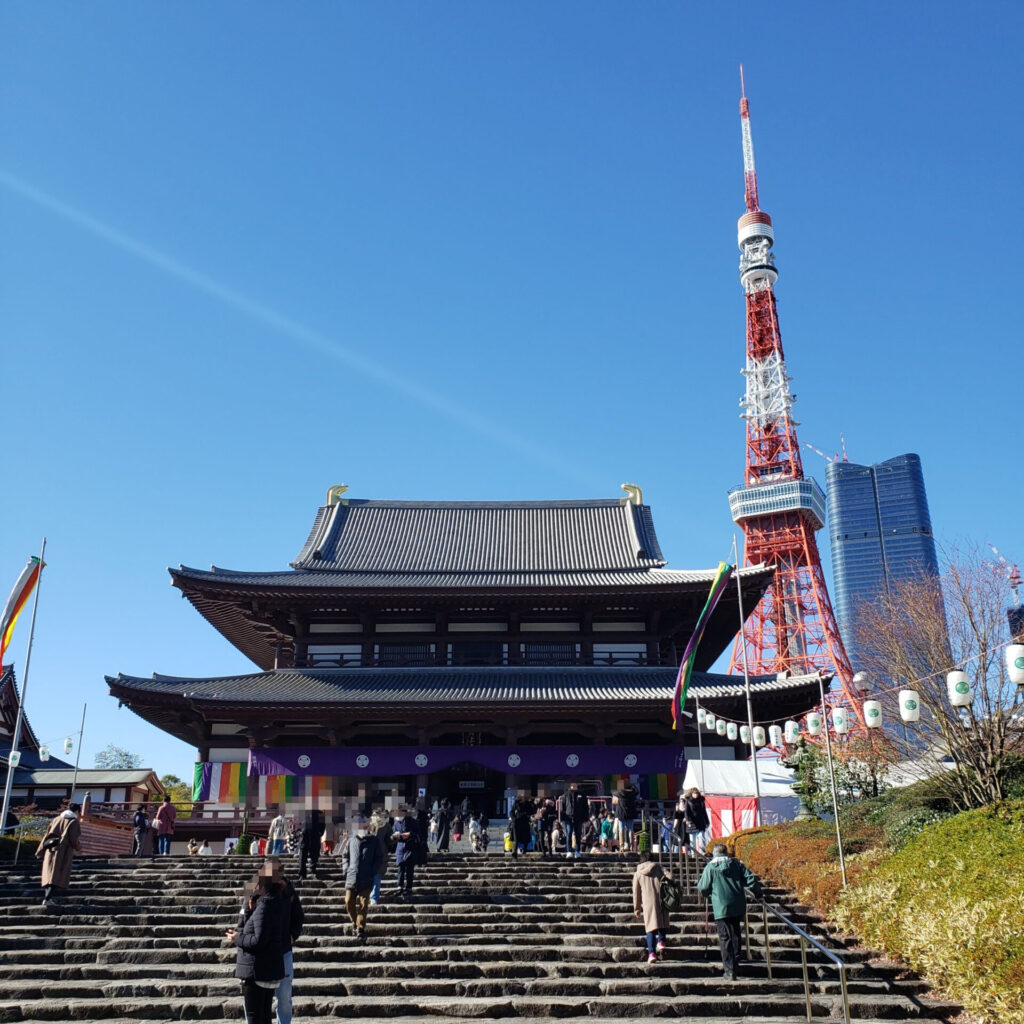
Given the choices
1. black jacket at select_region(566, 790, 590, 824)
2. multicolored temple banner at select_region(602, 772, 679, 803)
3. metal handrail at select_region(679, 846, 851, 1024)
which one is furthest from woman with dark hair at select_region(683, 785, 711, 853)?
multicolored temple banner at select_region(602, 772, 679, 803)

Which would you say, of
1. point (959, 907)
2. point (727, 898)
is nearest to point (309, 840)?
point (727, 898)

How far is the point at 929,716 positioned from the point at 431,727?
607 inches

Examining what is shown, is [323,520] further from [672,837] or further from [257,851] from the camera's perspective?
[672,837]

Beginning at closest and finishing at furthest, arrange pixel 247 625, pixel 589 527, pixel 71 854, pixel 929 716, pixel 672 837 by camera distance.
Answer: pixel 71 854, pixel 672 837, pixel 929 716, pixel 247 625, pixel 589 527

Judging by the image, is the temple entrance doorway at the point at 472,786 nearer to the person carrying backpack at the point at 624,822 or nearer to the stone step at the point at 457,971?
the person carrying backpack at the point at 624,822

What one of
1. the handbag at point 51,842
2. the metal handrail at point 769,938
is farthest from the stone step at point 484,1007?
the handbag at point 51,842

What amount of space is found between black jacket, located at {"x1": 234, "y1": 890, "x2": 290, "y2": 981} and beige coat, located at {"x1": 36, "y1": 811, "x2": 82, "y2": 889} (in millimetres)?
8633

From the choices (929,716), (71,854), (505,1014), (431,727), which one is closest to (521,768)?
(431,727)

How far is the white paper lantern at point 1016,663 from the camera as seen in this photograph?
15297mm

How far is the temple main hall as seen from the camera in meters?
29.1

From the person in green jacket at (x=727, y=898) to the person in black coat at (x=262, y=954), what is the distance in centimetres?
578

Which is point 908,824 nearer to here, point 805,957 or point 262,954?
point 805,957

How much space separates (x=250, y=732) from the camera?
3025 cm

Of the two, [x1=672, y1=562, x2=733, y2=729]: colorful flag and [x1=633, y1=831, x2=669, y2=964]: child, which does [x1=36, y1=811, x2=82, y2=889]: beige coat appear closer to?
[x1=633, y1=831, x2=669, y2=964]: child
